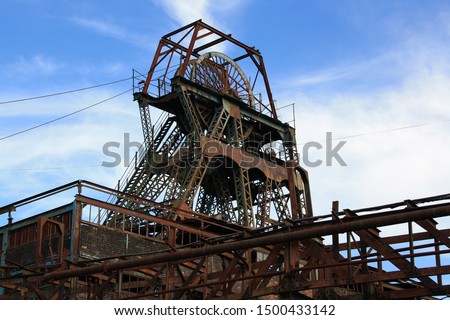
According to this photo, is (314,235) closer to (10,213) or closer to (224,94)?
(10,213)

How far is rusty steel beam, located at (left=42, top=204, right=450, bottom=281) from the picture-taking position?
16.8m

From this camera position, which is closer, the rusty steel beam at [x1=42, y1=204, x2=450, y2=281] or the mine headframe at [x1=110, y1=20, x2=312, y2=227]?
the rusty steel beam at [x1=42, y1=204, x2=450, y2=281]

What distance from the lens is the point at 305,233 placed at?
1797 cm

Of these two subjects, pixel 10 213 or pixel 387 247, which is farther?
pixel 10 213

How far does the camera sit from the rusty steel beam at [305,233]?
16.8 m

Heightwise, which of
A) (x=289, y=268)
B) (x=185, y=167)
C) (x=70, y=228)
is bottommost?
(x=289, y=268)

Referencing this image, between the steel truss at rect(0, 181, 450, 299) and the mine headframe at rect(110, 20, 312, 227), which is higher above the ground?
the mine headframe at rect(110, 20, 312, 227)

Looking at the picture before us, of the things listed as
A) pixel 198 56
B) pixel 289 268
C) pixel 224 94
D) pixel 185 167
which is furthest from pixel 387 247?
pixel 198 56

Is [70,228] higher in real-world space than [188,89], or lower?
lower

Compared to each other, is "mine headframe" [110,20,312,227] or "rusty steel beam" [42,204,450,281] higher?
"mine headframe" [110,20,312,227]

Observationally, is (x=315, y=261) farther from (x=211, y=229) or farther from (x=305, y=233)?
(x=211, y=229)

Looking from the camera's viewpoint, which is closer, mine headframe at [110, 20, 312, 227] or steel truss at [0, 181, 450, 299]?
steel truss at [0, 181, 450, 299]
